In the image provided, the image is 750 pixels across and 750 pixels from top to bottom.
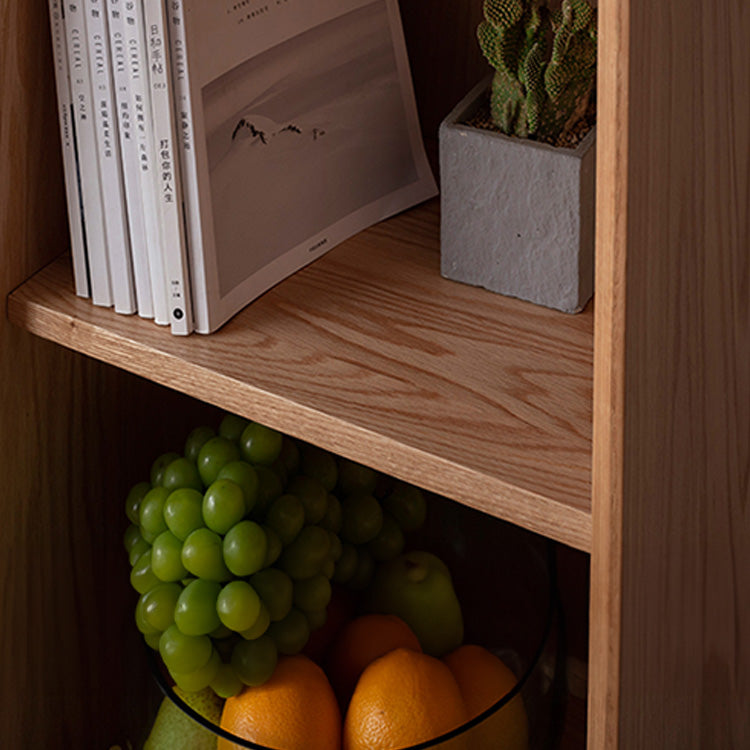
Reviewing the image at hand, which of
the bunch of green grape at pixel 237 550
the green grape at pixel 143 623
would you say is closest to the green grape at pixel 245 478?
the bunch of green grape at pixel 237 550

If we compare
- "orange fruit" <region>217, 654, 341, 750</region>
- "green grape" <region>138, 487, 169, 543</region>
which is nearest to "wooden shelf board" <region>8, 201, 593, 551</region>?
"green grape" <region>138, 487, 169, 543</region>

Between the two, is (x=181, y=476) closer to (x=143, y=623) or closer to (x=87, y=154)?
(x=143, y=623)

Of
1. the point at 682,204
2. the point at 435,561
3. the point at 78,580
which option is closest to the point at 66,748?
the point at 78,580

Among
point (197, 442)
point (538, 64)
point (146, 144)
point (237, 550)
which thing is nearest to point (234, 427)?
point (197, 442)

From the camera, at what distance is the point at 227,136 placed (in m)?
0.70

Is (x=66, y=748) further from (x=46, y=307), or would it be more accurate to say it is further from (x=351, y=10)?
(x=351, y=10)

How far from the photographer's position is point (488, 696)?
769 mm

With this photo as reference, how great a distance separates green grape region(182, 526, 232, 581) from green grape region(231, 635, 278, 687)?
6 cm

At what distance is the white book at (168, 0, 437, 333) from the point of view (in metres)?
0.68

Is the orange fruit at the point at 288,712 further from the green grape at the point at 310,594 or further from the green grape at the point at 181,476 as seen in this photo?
the green grape at the point at 181,476

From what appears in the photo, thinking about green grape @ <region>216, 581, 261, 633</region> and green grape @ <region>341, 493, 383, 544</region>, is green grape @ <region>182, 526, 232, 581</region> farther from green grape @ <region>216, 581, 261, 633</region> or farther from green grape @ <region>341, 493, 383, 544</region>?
green grape @ <region>341, 493, 383, 544</region>

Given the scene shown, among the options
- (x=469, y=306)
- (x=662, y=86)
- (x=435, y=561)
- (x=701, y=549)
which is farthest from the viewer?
(x=435, y=561)

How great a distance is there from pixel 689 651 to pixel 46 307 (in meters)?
0.48

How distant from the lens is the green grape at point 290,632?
0.76 meters
